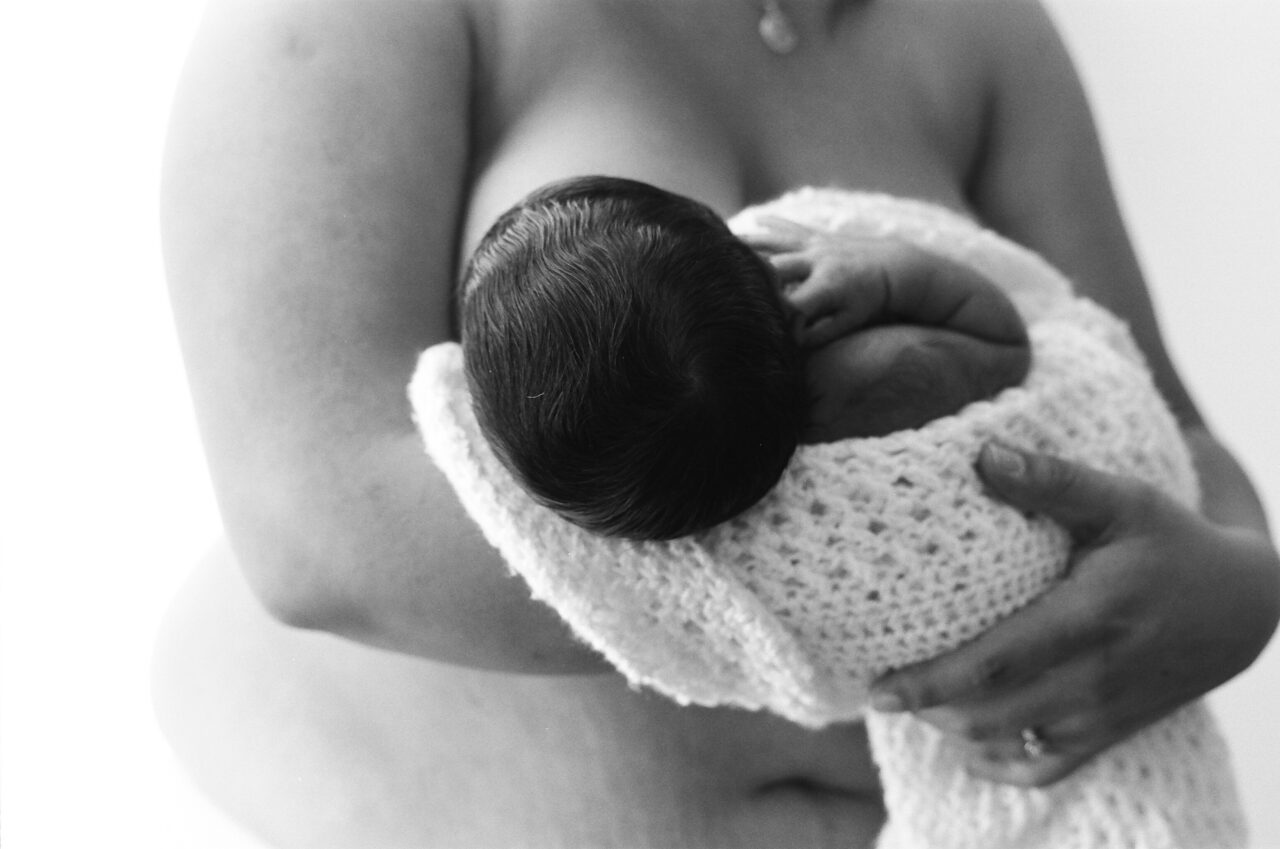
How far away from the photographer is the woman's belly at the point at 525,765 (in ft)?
2.22

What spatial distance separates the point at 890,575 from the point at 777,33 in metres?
0.43

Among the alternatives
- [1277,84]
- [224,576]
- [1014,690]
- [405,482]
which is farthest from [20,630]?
[1277,84]

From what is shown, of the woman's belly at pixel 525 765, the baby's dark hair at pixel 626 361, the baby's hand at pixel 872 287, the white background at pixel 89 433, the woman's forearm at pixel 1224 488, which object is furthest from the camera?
the white background at pixel 89 433

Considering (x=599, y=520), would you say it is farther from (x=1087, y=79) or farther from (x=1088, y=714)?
(x=1087, y=79)

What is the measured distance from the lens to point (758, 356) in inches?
19.9

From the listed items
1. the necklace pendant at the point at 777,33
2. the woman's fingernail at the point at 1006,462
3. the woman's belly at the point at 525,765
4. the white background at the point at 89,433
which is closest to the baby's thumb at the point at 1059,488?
the woman's fingernail at the point at 1006,462

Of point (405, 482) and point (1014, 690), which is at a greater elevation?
point (405, 482)

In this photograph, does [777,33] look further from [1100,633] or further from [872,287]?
[1100,633]

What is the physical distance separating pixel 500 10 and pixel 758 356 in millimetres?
311

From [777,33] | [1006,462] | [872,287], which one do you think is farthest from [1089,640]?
[777,33]

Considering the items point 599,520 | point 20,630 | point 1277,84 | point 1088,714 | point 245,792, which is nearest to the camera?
point 599,520

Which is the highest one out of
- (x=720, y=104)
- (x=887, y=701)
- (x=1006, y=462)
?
(x=720, y=104)

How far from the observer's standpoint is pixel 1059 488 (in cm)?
57

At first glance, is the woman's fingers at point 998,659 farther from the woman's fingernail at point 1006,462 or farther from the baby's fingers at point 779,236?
the baby's fingers at point 779,236
